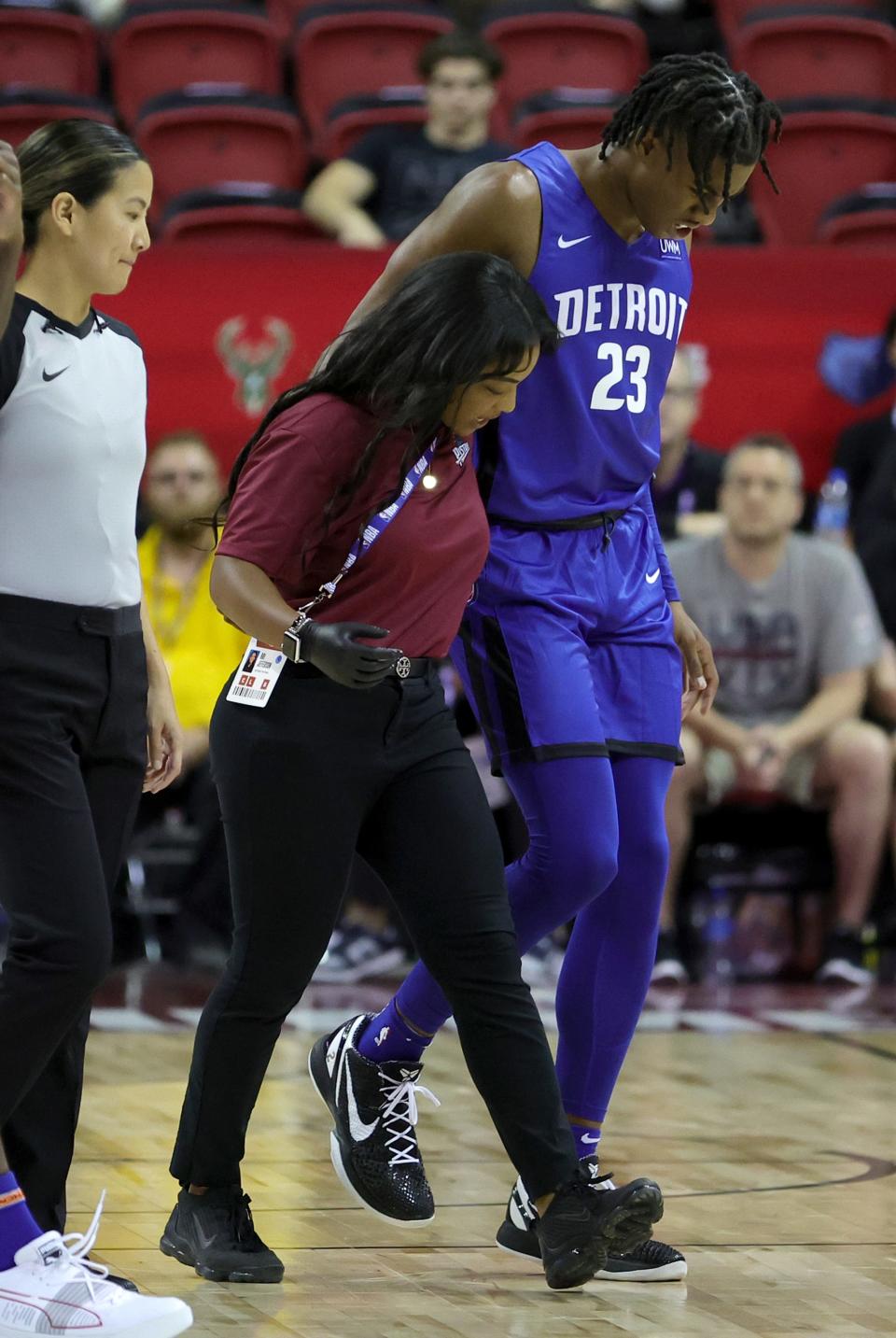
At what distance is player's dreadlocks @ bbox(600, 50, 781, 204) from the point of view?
3.27m

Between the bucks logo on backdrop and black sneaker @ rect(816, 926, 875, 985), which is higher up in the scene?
the bucks logo on backdrop

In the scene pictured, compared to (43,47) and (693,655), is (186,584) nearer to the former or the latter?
(43,47)

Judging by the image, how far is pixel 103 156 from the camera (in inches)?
121

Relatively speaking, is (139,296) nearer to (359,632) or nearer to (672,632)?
(672,632)

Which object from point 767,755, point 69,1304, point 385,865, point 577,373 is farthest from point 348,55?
point 69,1304

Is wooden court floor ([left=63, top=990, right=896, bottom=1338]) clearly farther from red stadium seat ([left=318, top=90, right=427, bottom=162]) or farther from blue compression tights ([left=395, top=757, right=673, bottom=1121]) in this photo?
red stadium seat ([left=318, top=90, right=427, bottom=162])

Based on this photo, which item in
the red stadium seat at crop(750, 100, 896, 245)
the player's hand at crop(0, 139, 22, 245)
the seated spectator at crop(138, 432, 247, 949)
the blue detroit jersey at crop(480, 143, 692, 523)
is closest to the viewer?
the player's hand at crop(0, 139, 22, 245)

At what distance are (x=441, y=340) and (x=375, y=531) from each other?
0.95 feet

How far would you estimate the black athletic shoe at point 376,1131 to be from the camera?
3.45m

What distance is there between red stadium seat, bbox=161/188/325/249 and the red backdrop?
29.0 inches

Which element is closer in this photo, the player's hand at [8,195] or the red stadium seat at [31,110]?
the player's hand at [8,195]

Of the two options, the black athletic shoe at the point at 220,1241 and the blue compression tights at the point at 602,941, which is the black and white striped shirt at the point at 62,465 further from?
the black athletic shoe at the point at 220,1241

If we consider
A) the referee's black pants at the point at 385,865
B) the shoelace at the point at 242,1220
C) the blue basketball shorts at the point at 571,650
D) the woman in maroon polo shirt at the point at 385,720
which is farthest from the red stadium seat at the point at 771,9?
the shoelace at the point at 242,1220

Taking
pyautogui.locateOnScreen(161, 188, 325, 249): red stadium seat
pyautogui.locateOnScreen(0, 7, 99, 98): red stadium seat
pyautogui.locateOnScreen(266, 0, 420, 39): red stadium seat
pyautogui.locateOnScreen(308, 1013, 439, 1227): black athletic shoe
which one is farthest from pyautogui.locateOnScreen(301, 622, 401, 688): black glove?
pyautogui.locateOnScreen(266, 0, 420, 39): red stadium seat
